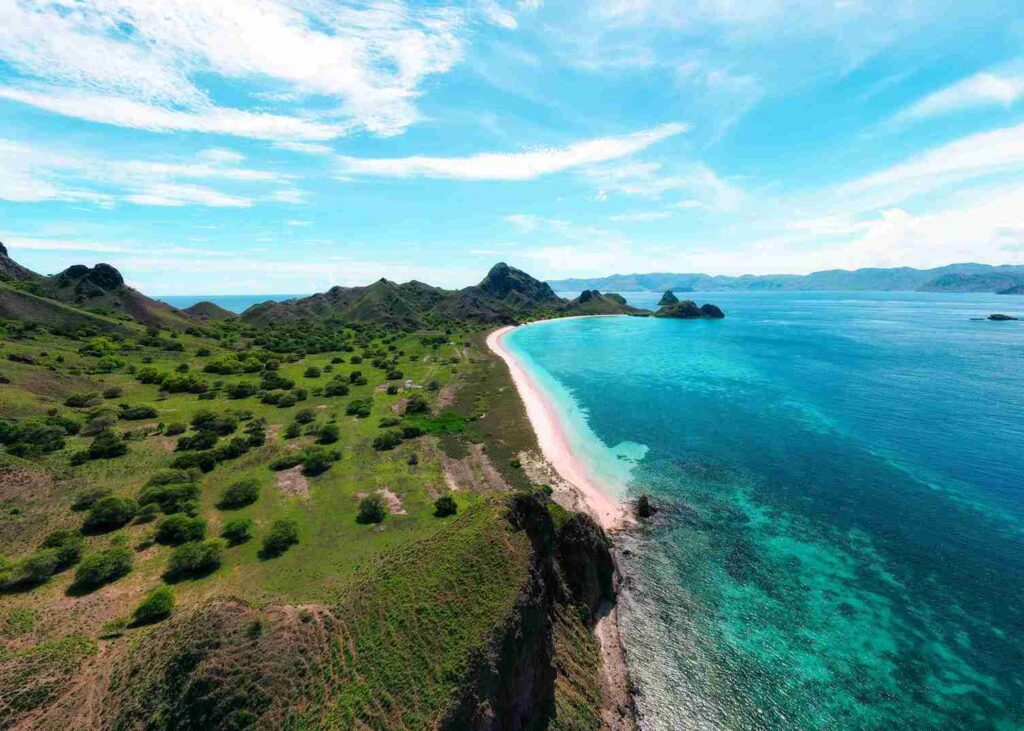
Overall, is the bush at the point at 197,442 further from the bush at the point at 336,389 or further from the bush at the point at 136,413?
the bush at the point at 336,389

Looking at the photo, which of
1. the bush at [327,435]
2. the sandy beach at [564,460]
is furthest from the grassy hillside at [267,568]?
the sandy beach at [564,460]

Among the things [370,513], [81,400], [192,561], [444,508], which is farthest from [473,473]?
[81,400]

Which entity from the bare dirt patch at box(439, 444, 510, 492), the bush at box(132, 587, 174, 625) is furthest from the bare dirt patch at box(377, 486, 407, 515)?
the bush at box(132, 587, 174, 625)

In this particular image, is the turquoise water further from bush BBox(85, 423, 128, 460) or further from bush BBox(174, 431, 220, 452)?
bush BBox(85, 423, 128, 460)

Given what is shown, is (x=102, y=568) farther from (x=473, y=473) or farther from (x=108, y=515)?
(x=473, y=473)

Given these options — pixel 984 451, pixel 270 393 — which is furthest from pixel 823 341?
pixel 270 393
